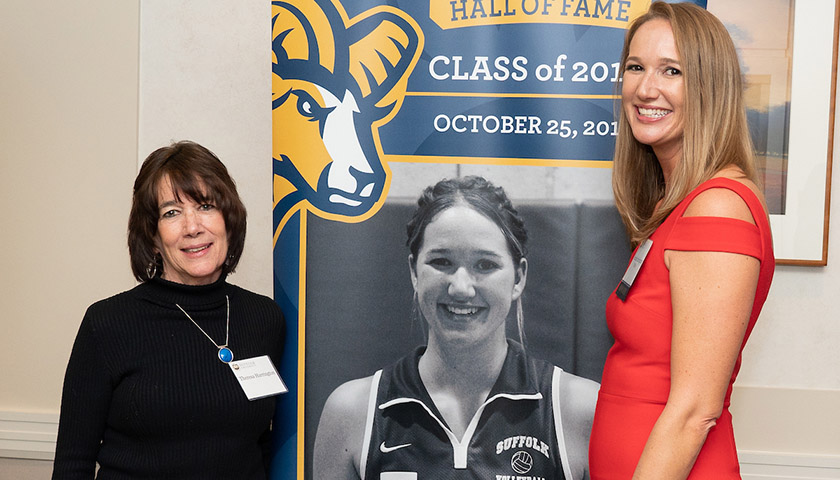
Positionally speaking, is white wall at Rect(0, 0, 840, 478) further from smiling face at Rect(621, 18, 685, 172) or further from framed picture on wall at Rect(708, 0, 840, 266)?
smiling face at Rect(621, 18, 685, 172)

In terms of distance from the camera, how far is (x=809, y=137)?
2305 mm

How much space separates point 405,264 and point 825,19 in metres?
1.62

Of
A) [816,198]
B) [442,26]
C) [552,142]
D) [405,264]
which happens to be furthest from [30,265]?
[816,198]

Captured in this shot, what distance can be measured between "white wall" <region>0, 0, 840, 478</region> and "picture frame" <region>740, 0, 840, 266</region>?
89mm

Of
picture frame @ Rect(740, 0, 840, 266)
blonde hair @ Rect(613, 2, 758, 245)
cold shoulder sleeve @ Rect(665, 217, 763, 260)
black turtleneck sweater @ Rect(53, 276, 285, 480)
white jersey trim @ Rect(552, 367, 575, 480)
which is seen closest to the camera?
cold shoulder sleeve @ Rect(665, 217, 763, 260)

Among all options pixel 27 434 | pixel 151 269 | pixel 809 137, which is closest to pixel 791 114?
pixel 809 137

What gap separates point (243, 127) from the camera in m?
2.53

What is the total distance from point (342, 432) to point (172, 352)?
0.50 m

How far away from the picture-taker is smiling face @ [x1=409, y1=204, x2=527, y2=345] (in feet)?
5.91

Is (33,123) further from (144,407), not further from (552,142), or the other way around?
(552,142)

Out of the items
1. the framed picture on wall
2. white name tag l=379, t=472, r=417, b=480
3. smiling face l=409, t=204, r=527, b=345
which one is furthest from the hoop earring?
the framed picture on wall

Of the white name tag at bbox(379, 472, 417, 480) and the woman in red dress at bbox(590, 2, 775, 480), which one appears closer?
the woman in red dress at bbox(590, 2, 775, 480)

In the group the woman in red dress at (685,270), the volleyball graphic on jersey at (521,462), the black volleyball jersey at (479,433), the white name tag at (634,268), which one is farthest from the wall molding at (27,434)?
the white name tag at (634,268)

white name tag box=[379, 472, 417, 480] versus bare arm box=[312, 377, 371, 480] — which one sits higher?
bare arm box=[312, 377, 371, 480]
